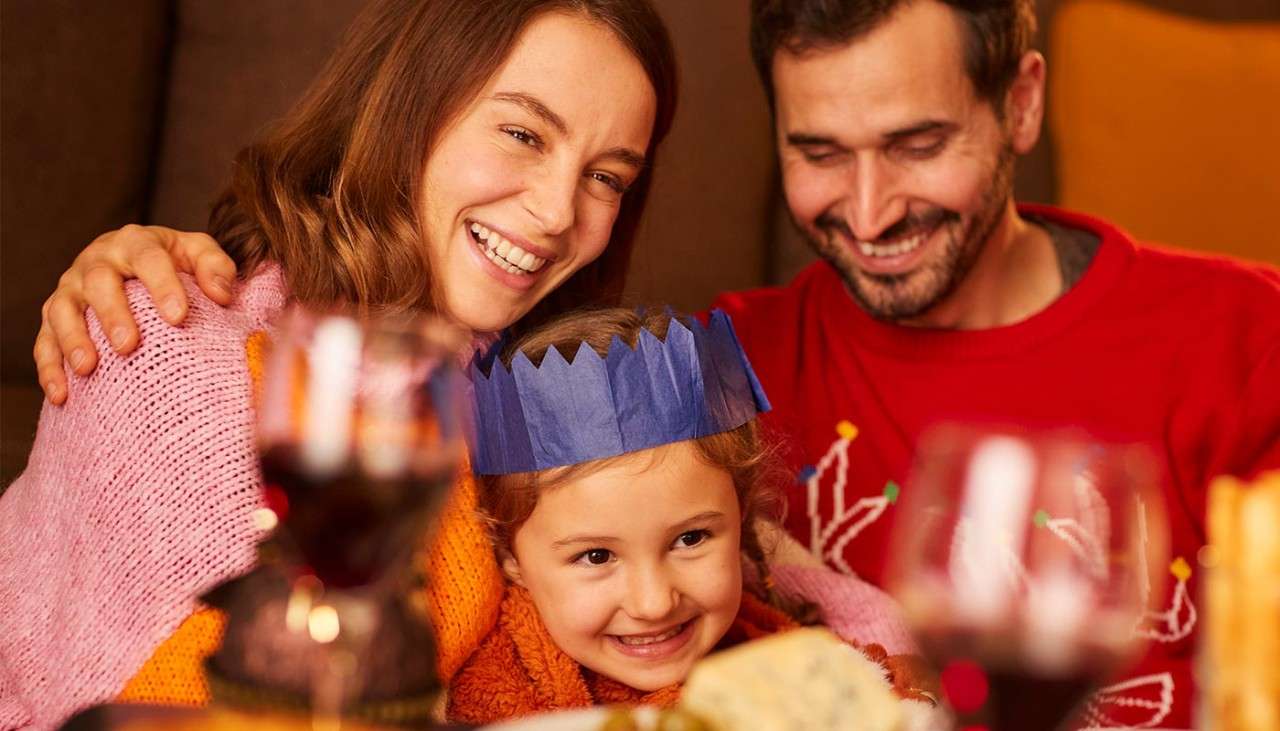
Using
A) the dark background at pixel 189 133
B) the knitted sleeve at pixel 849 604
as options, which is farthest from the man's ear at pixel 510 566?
the dark background at pixel 189 133

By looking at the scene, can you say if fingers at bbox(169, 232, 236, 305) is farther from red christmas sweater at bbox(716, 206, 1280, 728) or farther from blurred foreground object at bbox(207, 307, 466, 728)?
red christmas sweater at bbox(716, 206, 1280, 728)

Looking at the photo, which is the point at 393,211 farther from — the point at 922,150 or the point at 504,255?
the point at 922,150

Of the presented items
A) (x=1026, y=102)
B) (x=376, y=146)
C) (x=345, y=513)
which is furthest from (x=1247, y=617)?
(x=1026, y=102)

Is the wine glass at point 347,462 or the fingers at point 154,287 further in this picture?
the fingers at point 154,287

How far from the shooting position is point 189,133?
76.8 inches

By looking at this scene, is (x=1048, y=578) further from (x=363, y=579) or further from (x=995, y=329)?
(x=995, y=329)

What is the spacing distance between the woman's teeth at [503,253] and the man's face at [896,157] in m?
0.49

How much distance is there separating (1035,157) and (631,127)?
1.23 meters

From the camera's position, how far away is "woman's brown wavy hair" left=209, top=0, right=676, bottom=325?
131cm

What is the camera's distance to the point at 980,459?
541mm

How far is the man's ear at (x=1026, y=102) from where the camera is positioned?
69.4 inches

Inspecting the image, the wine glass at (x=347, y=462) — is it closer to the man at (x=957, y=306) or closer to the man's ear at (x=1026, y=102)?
the man at (x=957, y=306)

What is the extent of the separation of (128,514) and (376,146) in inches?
20.6

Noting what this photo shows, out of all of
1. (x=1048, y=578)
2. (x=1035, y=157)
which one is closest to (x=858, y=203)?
(x=1035, y=157)
